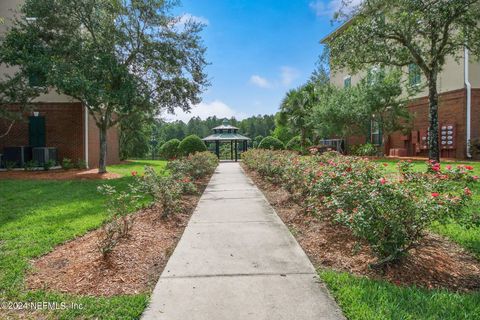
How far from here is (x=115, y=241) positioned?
4176 millimetres

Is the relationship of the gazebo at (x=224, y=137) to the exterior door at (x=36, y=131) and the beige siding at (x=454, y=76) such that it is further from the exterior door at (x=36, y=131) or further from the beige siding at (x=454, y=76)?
the exterior door at (x=36, y=131)

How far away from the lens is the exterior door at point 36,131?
16609 mm

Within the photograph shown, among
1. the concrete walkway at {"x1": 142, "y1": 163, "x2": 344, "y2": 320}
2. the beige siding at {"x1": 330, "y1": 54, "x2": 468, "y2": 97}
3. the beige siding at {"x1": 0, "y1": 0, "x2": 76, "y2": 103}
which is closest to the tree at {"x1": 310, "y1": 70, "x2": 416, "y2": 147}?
the beige siding at {"x1": 330, "y1": 54, "x2": 468, "y2": 97}

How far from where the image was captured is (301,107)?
30250mm

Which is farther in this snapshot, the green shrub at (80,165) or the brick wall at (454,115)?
the brick wall at (454,115)

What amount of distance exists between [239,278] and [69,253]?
7.79 ft

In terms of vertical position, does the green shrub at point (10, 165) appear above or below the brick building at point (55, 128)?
below

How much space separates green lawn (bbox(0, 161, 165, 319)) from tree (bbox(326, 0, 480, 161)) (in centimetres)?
970

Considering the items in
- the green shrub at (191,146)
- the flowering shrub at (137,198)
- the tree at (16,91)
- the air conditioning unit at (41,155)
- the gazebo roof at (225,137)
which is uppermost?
the tree at (16,91)

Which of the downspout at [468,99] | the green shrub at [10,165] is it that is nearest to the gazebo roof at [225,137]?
the green shrub at [10,165]

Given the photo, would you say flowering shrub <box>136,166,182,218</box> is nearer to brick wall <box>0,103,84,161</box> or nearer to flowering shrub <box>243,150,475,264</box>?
flowering shrub <box>243,150,475,264</box>

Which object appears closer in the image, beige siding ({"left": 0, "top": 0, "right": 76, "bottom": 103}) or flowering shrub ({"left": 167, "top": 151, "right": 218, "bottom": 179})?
flowering shrub ({"left": 167, "top": 151, "right": 218, "bottom": 179})

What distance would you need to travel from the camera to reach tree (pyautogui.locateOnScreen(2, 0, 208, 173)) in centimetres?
1186

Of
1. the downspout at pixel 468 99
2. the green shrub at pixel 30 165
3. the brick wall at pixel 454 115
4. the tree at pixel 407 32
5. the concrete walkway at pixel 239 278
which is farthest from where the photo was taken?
the brick wall at pixel 454 115
